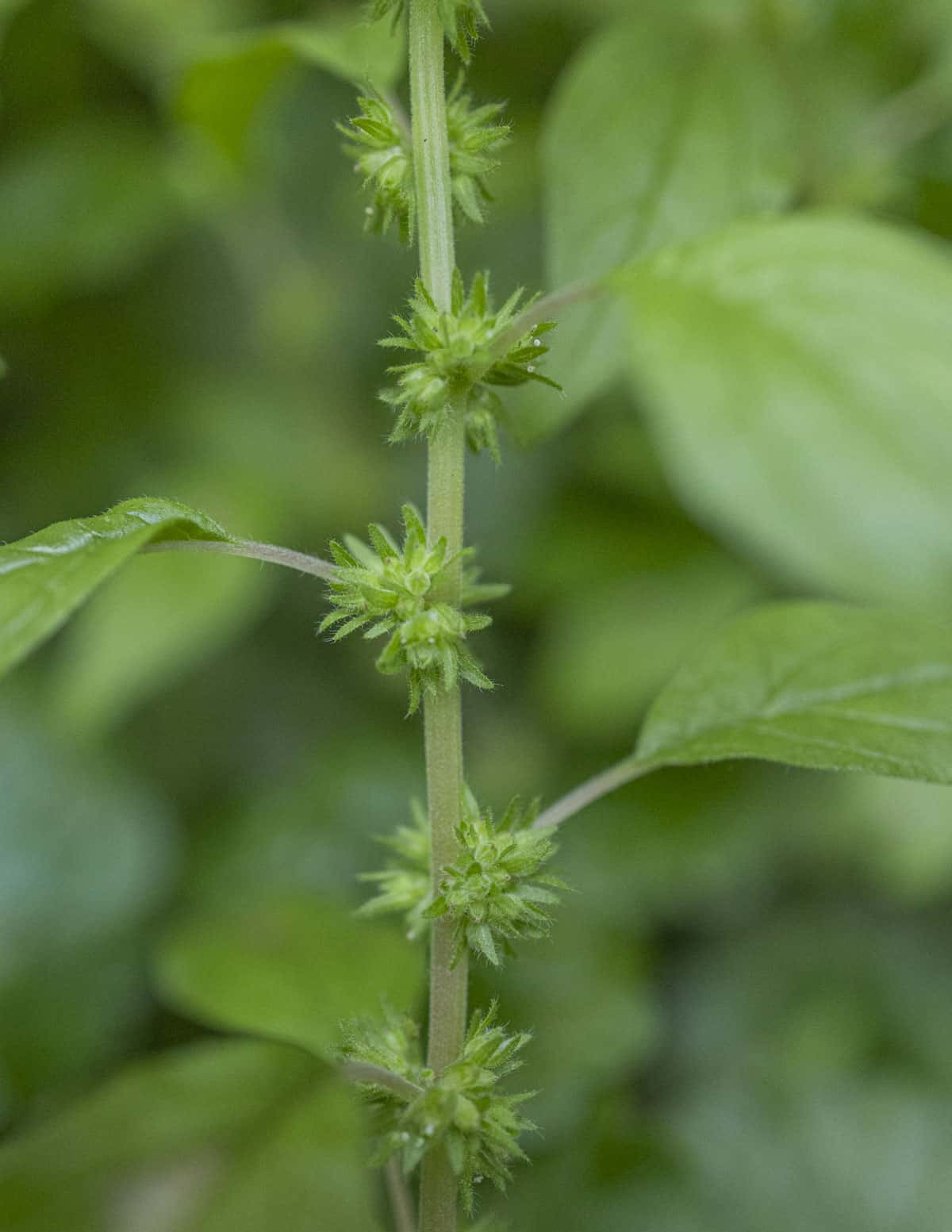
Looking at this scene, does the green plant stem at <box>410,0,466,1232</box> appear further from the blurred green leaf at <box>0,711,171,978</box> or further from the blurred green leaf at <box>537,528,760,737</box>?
the blurred green leaf at <box>0,711,171,978</box>

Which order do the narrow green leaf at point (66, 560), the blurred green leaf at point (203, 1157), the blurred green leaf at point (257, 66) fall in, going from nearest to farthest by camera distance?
1. the narrow green leaf at point (66, 560)
2. the blurred green leaf at point (203, 1157)
3. the blurred green leaf at point (257, 66)

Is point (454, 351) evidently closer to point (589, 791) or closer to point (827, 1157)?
point (589, 791)

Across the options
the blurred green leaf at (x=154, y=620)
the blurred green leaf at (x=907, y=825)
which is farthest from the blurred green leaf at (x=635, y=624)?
the blurred green leaf at (x=154, y=620)

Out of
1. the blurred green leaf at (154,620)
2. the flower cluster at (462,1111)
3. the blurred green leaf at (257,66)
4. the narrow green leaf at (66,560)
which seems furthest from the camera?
the blurred green leaf at (154,620)

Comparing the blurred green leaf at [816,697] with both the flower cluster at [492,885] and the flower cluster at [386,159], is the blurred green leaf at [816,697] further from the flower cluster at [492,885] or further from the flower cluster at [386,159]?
the flower cluster at [386,159]

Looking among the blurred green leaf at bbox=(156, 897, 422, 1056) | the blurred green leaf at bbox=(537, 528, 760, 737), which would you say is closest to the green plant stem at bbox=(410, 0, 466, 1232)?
the blurred green leaf at bbox=(156, 897, 422, 1056)

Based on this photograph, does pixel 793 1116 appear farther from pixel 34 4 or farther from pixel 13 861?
pixel 34 4

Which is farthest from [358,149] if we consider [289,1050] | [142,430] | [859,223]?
[142,430]
